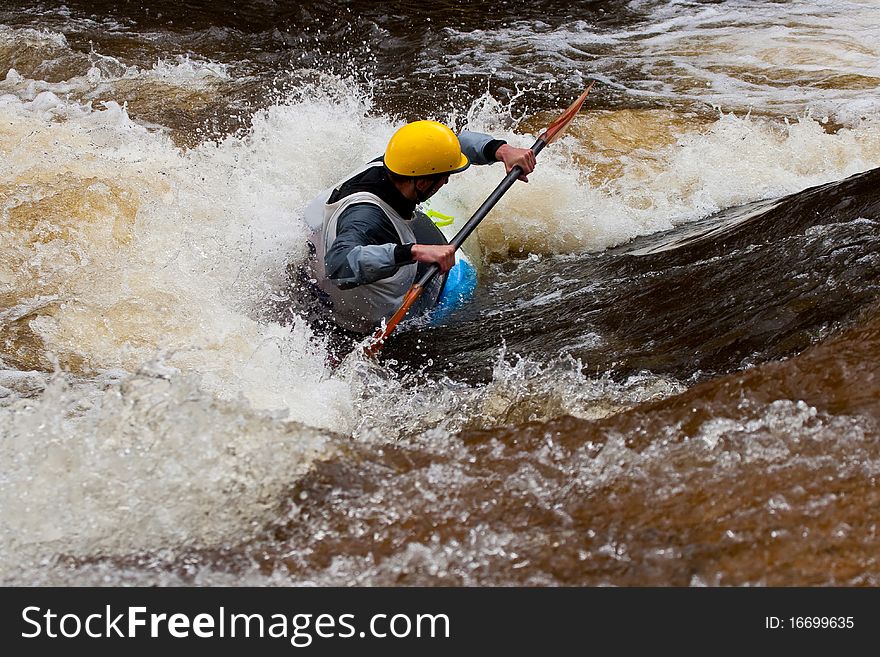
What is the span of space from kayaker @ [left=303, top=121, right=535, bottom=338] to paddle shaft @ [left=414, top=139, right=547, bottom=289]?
0.11m

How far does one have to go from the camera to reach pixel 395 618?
212cm

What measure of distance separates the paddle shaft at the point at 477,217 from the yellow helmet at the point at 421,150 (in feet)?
1.11

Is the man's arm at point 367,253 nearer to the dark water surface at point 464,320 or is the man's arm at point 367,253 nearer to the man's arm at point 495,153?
the dark water surface at point 464,320

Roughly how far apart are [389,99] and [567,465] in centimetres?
510

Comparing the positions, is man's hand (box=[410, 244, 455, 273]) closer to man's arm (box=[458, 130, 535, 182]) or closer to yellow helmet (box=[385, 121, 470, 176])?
yellow helmet (box=[385, 121, 470, 176])

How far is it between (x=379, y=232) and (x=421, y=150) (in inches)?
16.0

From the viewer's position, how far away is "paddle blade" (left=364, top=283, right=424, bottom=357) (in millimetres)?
3973

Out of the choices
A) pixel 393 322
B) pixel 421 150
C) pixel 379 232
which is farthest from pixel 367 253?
pixel 421 150

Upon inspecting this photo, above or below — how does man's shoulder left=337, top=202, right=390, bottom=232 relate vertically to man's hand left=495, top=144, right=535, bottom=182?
below

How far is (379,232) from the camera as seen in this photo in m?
3.98

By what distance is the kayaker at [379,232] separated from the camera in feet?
12.5

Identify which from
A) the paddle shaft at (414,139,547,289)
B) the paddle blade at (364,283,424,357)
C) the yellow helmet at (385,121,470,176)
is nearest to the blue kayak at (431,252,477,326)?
the paddle shaft at (414,139,547,289)

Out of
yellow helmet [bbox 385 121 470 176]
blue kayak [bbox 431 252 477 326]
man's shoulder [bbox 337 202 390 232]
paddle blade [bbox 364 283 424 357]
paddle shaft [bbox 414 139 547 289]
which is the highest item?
yellow helmet [bbox 385 121 470 176]

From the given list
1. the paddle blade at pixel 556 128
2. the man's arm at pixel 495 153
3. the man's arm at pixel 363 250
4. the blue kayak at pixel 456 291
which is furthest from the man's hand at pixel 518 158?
the man's arm at pixel 363 250
